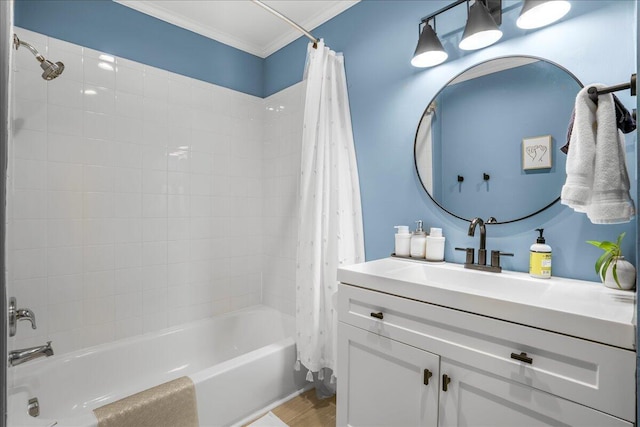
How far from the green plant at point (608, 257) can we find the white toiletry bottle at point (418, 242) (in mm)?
652

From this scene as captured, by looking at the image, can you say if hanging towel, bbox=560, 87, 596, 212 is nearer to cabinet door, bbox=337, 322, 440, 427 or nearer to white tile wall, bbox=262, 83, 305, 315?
cabinet door, bbox=337, 322, 440, 427

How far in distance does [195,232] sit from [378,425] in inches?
69.1

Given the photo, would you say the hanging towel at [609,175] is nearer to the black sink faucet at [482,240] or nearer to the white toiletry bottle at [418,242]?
the black sink faucet at [482,240]

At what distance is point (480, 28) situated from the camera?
1.29m

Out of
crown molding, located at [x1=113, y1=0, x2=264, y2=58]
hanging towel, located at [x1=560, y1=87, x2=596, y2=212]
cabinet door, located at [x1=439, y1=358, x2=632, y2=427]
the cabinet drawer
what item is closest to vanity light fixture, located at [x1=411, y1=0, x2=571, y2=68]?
hanging towel, located at [x1=560, y1=87, x2=596, y2=212]

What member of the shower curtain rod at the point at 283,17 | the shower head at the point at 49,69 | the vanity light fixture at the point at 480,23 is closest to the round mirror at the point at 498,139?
the vanity light fixture at the point at 480,23

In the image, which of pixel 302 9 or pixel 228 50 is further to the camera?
pixel 228 50

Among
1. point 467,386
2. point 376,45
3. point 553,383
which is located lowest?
point 467,386

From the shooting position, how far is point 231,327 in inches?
95.8

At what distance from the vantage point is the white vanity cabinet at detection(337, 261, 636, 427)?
77 cm

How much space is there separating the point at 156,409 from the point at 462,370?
4.25 ft

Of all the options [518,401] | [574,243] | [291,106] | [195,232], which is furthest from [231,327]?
[574,243]

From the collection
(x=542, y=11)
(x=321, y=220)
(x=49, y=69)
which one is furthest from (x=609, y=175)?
(x=49, y=69)

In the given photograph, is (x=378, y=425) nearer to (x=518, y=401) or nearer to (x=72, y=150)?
(x=518, y=401)
